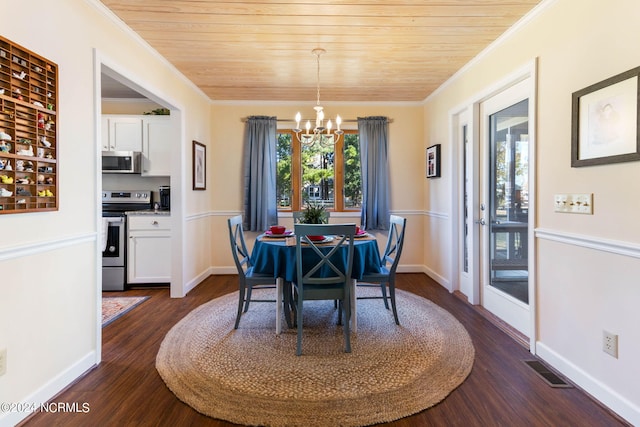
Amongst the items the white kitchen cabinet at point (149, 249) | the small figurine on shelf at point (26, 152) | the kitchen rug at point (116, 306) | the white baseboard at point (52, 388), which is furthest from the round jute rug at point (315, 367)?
the small figurine on shelf at point (26, 152)

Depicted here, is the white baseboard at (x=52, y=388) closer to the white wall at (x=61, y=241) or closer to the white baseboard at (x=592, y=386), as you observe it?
the white wall at (x=61, y=241)

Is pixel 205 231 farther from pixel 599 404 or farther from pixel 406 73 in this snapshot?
pixel 599 404

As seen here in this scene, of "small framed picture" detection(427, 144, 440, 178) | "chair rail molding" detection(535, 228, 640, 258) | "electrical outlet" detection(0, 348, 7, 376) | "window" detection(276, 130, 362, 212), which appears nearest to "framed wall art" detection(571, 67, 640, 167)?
"chair rail molding" detection(535, 228, 640, 258)

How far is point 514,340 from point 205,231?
3758 millimetres

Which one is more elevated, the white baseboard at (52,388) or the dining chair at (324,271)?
the dining chair at (324,271)

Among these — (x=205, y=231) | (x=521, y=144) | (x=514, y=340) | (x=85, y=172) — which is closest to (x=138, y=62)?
(x=85, y=172)

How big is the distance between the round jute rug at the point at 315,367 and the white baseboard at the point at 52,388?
430mm

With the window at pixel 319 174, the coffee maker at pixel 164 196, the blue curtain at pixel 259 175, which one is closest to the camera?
the coffee maker at pixel 164 196

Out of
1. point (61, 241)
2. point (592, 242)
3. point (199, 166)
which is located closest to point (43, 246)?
point (61, 241)

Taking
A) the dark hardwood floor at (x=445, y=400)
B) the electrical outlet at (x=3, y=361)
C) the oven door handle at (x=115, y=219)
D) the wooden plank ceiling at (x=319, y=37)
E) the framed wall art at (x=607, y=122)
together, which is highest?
the wooden plank ceiling at (x=319, y=37)

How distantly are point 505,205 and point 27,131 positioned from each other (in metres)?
3.44

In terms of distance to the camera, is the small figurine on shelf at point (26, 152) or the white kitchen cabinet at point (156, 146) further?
the white kitchen cabinet at point (156, 146)

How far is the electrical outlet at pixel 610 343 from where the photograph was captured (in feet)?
5.65

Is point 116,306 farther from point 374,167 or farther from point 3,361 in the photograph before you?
point 374,167
